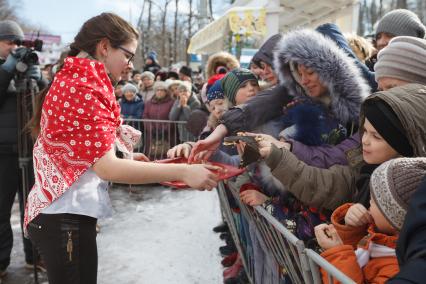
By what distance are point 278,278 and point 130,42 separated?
60.0 inches

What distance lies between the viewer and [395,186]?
48.0 inches

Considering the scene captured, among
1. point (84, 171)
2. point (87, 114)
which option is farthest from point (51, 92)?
point (84, 171)

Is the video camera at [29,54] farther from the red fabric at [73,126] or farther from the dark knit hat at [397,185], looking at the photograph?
the dark knit hat at [397,185]

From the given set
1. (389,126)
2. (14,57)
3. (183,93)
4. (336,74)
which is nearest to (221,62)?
(183,93)

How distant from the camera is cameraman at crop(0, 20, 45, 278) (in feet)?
11.4

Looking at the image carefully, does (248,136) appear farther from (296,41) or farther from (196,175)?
(296,41)

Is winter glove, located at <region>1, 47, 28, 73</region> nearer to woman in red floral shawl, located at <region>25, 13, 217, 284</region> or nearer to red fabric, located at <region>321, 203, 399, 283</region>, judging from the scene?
woman in red floral shawl, located at <region>25, 13, 217, 284</region>

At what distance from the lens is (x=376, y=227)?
1437 mm

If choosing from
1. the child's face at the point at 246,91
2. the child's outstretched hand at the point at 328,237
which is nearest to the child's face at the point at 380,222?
the child's outstretched hand at the point at 328,237

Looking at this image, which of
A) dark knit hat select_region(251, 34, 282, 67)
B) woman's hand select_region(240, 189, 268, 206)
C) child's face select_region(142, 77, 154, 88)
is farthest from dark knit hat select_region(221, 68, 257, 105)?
child's face select_region(142, 77, 154, 88)

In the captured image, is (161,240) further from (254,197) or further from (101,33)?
(101,33)

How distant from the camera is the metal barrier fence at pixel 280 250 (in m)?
1.46

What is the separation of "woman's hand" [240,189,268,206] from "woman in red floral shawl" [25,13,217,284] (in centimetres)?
40

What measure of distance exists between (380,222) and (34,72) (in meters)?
3.15
